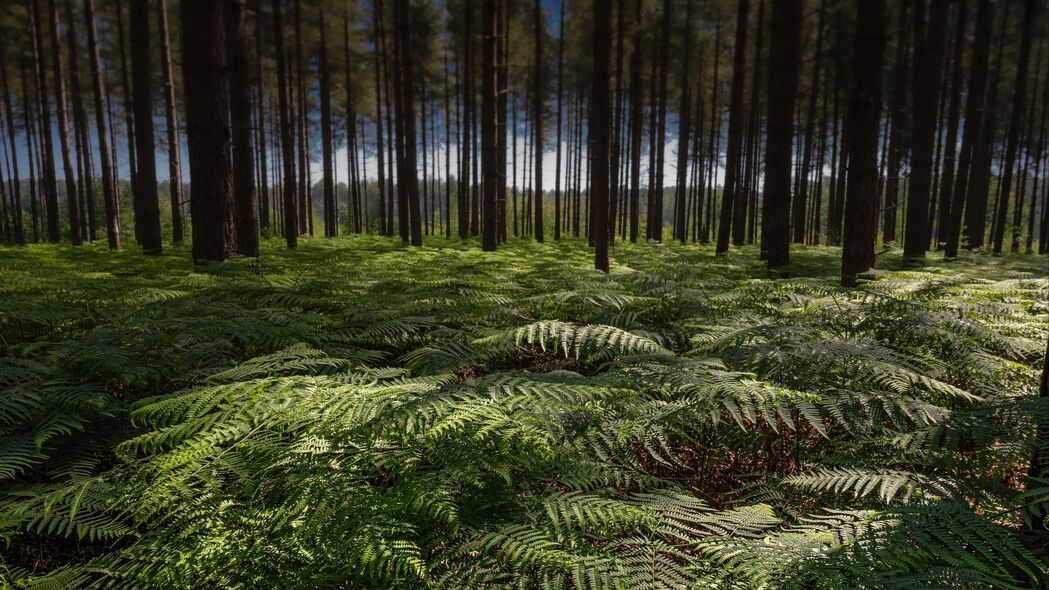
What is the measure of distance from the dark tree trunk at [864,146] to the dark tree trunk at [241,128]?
10.1m

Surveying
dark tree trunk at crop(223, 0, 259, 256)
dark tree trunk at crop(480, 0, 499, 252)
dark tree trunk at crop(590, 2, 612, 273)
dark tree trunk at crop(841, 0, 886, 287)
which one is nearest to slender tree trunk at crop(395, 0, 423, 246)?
dark tree trunk at crop(480, 0, 499, 252)

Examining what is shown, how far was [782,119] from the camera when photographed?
834cm

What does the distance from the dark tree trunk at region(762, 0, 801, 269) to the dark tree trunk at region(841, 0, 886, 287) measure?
193cm

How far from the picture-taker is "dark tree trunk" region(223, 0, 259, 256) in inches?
359

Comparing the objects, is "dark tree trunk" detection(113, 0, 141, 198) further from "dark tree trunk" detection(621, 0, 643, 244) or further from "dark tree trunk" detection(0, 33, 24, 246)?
"dark tree trunk" detection(621, 0, 643, 244)

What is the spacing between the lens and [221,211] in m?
7.20

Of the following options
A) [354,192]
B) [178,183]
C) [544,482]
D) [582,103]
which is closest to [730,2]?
[582,103]

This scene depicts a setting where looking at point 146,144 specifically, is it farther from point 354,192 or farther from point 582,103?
point 582,103

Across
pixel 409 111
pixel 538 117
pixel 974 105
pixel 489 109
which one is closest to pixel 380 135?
pixel 538 117

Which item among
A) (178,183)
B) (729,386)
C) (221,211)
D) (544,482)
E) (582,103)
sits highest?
(582,103)

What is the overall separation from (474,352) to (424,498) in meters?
1.68

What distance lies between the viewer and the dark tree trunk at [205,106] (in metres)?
6.68

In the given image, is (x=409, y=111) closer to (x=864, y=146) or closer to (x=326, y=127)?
(x=326, y=127)

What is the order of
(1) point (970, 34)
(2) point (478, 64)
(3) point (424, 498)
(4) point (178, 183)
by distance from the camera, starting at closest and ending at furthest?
(3) point (424, 498) → (4) point (178, 183) → (1) point (970, 34) → (2) point (478, 64)
